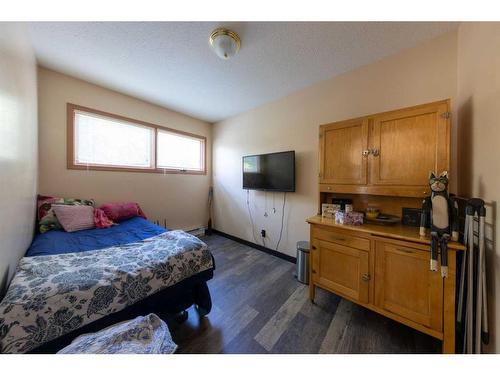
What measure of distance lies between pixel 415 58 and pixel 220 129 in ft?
9.53

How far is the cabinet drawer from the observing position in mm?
1385

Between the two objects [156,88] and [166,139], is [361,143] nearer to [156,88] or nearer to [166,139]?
[156,88]

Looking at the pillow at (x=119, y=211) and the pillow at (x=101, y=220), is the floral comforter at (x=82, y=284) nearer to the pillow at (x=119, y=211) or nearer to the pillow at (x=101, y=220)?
the pillow at (x=101, y=220)

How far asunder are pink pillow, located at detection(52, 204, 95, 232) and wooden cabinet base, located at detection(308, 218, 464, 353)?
2481mm

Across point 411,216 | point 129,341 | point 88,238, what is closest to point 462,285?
point 411,216

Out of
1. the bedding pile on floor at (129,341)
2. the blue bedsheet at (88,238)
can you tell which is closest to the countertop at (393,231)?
the bedding pile on floor at (129,341)

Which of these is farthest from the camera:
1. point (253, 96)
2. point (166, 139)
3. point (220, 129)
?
point (220, 129)

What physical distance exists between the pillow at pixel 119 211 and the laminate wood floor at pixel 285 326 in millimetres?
1481

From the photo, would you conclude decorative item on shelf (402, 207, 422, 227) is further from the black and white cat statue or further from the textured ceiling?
the textured ceiling

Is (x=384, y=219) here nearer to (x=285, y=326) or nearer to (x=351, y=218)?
(x=351, y=218)

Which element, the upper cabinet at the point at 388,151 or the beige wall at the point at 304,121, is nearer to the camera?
the upper cabinet at the point at 388,151

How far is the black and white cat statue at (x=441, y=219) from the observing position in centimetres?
106
